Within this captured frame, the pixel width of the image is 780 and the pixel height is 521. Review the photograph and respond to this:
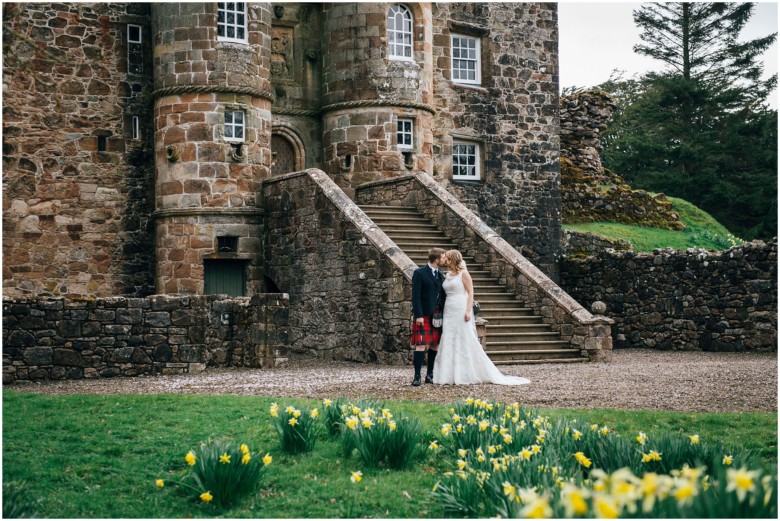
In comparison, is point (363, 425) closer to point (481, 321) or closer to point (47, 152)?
point (481, 321)

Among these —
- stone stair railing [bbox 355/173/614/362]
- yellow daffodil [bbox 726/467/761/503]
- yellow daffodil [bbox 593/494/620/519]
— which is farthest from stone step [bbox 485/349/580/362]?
yellow daffodil [bbox 593/494/620/519]

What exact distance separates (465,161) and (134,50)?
8.77 meters

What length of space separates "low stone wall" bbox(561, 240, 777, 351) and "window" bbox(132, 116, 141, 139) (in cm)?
1098

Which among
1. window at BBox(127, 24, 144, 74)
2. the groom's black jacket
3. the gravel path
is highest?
window at BBox(127, 24, 144, 74)

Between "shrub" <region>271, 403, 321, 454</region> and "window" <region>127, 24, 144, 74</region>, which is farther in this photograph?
"window" <region>127, 24, 144, 74</region>

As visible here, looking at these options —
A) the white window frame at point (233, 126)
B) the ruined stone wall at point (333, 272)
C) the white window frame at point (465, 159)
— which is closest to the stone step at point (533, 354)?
the ruined stone wall at point (333, 272)

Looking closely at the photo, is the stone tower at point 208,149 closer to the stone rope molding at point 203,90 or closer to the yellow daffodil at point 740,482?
the stone rope molding at point 203,90

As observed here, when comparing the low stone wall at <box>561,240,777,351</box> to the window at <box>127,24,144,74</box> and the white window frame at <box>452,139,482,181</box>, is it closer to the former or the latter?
the white window frame at <box>452,139,482,181</box>

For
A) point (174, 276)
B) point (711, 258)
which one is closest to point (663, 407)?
point (711, 258)

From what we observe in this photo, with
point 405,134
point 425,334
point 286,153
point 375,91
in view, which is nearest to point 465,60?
point 405,134

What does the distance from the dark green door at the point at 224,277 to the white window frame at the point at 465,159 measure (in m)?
6.85

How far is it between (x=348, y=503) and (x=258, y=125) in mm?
15264

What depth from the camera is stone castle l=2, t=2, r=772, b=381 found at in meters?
18.2

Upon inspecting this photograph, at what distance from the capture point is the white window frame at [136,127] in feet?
73.8
